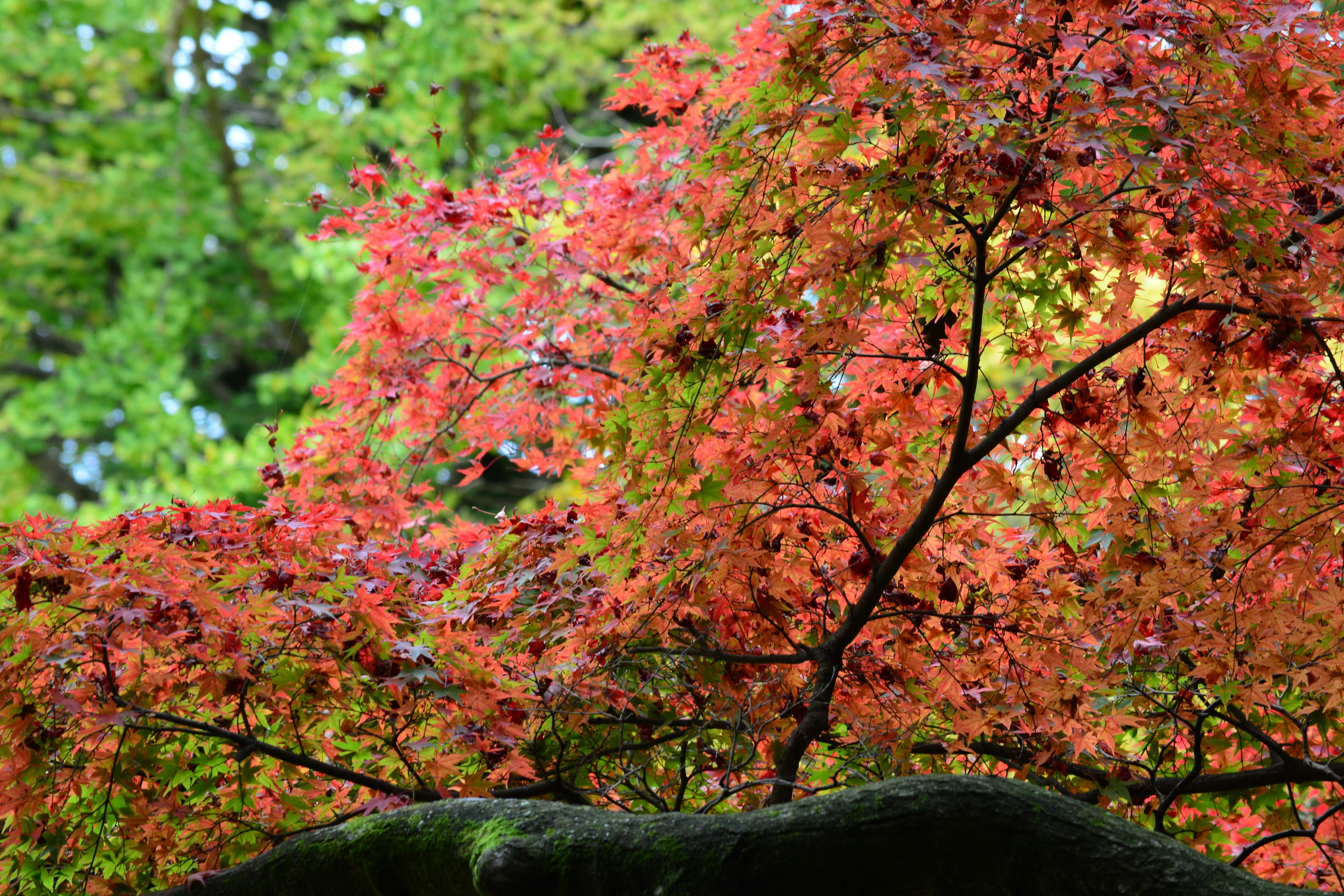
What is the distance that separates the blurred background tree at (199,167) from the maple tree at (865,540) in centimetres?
769

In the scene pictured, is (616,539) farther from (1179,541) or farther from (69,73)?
(69,73)

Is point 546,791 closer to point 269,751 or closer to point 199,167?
point 269,751

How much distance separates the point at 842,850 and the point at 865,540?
3.00ft

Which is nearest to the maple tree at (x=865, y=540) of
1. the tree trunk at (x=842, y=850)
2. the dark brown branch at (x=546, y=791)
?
the dark brown branch at (x=546, y=791)

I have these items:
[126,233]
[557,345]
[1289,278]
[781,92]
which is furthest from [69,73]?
[1289,278]

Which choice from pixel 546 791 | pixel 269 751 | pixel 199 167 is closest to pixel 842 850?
pixel 546 791

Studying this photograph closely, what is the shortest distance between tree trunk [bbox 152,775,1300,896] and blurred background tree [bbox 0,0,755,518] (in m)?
8.79

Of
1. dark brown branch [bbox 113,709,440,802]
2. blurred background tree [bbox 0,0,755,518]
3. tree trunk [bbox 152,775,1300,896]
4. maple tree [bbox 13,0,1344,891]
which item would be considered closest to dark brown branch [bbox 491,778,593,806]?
maple tree [bbox 13,0,1344,891]

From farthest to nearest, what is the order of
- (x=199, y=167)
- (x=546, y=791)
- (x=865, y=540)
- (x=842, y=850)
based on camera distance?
(x=199, y=167) → (x=546, y=791) → (x=865, y=540) → (x=842, y=850)

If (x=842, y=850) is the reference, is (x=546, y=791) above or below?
below

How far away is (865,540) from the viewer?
8.77ft

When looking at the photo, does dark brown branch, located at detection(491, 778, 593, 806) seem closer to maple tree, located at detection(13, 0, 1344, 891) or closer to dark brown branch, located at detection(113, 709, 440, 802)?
maple tree, located at detection(13, 0, 1344, 891)

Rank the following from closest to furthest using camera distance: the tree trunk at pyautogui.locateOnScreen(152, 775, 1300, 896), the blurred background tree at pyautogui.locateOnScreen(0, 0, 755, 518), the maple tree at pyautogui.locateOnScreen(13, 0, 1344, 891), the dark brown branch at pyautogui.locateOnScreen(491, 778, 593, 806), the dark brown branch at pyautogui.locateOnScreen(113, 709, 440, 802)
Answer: the tree trunk at pyautogui.locateOnScreen(152, 775, 1300, 896) → the maple tree at pyautogui.locateOnScreen(13, 0, 1344, 891) → the dark brown branch at pyautogui.locateOnScreen(113, 709, 440, 802) → the dark brown branch at pyautogui.locateOnScreen(491, 778, 593, 806) → the blurred background tree at pyautogui.locateOnScreen(0, 0, 755, 518)

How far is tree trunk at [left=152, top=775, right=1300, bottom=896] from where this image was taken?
176cm
